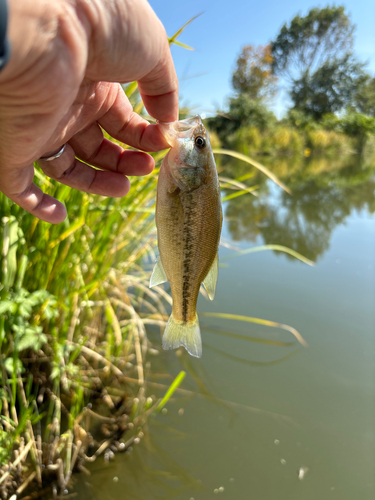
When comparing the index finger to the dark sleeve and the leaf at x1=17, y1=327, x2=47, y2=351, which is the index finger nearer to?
the dark sleeve

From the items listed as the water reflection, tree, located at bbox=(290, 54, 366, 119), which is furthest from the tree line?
the water reflection

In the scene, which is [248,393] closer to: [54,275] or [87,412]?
[87,412]

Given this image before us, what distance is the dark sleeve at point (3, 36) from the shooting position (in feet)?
2.04

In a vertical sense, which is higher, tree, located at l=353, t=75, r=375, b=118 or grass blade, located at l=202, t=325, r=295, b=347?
tree, located at l=353, t=75, r=375, b=118

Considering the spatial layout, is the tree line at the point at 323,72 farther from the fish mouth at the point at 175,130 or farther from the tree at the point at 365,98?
the fish mouth at the point at 175,130

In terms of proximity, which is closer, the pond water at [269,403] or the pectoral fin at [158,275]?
the pectoral fin at [158,275]

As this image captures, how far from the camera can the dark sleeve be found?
0.62m

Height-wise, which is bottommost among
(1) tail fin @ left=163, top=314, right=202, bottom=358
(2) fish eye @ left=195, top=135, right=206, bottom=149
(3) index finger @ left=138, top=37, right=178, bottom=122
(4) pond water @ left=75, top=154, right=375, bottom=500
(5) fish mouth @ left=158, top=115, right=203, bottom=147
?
(4) pond water @ left=75, top=154, right=375, bottom=500

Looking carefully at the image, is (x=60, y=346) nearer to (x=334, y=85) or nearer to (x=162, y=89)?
(x=162, y=89)

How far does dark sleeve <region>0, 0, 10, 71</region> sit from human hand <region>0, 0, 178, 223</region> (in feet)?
0.04

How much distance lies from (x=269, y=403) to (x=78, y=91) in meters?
2.59

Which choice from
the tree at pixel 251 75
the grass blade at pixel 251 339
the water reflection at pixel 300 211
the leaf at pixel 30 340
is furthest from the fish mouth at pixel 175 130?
the tree at pixel 251 75

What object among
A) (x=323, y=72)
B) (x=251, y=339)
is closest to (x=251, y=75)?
(x=323, y=72)

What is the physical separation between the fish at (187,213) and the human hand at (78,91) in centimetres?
14
